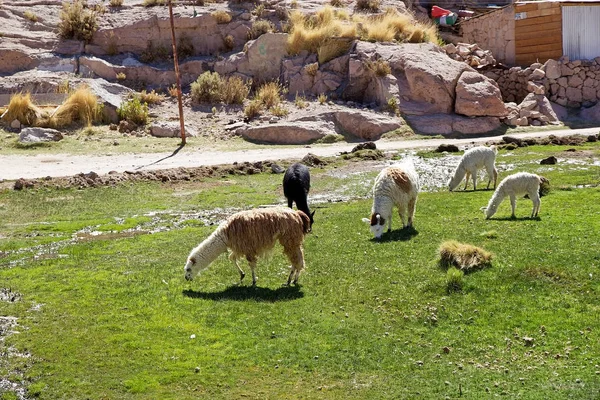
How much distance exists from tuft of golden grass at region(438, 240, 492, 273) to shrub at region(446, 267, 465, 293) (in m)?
0.38

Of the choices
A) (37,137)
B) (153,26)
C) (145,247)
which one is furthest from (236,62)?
(145,247)

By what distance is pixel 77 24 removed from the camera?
3891 centimetres

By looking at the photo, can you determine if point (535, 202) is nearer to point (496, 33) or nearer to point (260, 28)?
point (260, 28)

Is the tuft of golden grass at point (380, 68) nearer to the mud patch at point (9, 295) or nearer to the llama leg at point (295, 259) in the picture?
the llama leg at point (295, 259)

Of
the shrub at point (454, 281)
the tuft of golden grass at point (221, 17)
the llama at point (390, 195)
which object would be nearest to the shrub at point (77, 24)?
the tuft of golden grass at point (221, 17)

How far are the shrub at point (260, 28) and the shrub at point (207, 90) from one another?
15.7 feet

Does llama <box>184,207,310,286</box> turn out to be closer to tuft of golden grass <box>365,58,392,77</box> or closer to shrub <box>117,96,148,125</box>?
shrub <box>117,96,148,125</box>

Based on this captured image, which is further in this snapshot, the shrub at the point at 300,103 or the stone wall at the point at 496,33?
the stone wall at the point at 496,33

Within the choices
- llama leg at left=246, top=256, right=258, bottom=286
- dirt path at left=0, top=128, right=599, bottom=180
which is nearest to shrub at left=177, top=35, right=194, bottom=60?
dirt path at left=0, top=128, right=599, bottom=180

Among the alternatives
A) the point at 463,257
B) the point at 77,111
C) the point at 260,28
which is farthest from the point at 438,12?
the point at 463,257

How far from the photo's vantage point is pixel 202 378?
32.1 feet

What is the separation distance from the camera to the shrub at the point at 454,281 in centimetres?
1223

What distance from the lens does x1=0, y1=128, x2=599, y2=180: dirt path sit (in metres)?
25.3

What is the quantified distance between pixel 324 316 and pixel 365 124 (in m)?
21.1
